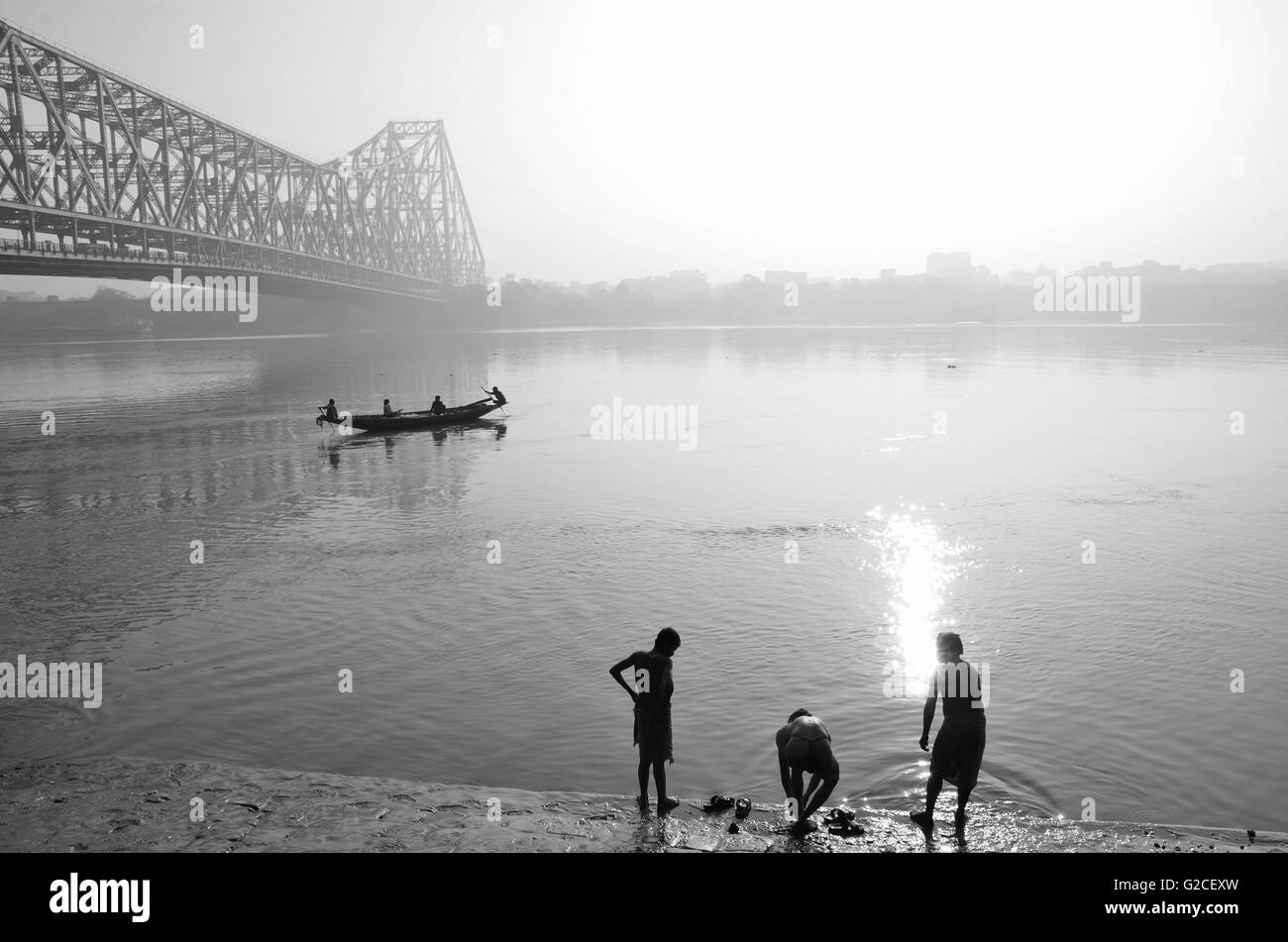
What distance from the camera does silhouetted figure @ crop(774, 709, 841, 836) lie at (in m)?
7.49

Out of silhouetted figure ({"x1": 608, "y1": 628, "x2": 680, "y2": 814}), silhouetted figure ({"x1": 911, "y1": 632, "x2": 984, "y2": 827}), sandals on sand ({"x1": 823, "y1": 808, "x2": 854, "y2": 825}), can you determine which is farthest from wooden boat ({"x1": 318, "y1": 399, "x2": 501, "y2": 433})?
silhouetted figure ({"x1": 911, "y1": 632, "x2": 984, "y2": 827})

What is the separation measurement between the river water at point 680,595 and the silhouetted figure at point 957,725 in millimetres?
828

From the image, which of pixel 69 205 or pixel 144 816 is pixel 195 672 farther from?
pixel 69 205

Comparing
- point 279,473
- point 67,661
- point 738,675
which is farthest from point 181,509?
point 738,675

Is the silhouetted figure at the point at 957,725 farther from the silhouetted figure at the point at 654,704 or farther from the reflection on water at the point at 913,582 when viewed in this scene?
the reflection on water at the point at 913,582

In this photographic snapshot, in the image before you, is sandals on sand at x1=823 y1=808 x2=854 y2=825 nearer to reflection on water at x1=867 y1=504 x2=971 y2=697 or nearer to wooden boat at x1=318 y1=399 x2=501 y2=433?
reflection on water at x1=867 y1=504 x2=971 y2=697

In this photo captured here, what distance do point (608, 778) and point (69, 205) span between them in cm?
6677

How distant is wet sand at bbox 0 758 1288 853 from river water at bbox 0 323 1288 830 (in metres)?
0.60

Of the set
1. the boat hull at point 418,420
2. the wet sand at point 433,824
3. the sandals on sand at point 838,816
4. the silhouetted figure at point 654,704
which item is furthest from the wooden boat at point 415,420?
the sandals on sand at point 838,816

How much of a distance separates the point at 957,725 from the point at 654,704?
2481 mm

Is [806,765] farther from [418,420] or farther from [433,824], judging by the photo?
[418,420]

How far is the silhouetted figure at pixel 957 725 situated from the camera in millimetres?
7621

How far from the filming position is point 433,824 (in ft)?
26.0
